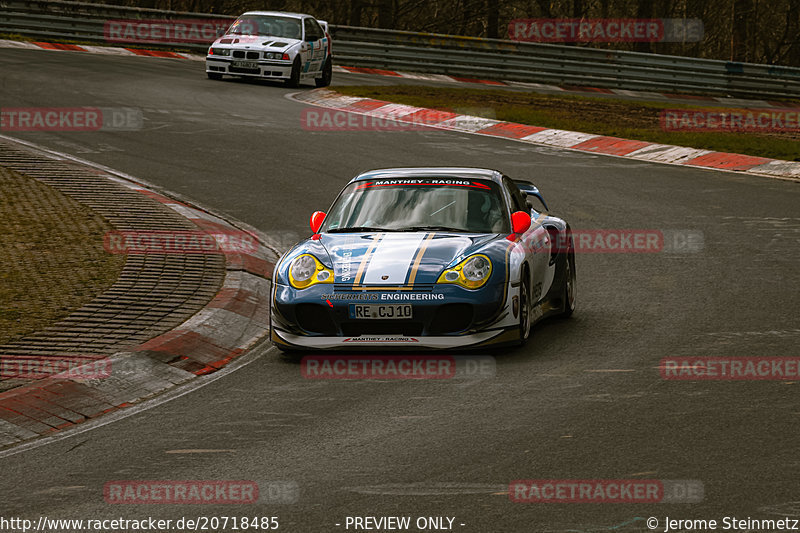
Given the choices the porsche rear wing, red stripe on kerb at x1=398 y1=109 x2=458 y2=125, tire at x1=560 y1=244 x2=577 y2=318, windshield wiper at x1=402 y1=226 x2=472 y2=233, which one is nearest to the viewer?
windshield wiper at x1=402 y1=226 x2=472 y2=233

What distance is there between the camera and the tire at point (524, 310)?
8555mm

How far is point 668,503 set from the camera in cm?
519

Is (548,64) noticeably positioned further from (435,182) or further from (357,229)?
(357,229)

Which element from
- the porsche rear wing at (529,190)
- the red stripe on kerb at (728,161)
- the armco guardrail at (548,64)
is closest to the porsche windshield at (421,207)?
the porsche rear wing at (529,190)

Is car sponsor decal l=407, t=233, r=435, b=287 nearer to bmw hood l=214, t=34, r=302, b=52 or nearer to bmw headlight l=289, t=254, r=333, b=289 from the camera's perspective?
bmw headlight l=289, t=254, r=333, b=289

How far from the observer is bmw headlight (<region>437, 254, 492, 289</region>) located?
27.3 ft

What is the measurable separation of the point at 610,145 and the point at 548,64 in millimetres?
12676

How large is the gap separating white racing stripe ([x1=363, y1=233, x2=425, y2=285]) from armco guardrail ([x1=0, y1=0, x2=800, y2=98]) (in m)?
23.6

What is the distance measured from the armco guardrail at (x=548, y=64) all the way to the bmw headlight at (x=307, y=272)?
78.0ft

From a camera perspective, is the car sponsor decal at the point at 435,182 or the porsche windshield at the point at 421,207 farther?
the car sponsor decal at the point at 435,182

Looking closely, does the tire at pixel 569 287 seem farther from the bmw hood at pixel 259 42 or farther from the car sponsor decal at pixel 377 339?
the bmw hood at pixel 259 42

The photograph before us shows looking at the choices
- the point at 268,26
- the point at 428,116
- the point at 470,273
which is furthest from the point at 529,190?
the point at 268,26

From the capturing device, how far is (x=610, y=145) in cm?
2002

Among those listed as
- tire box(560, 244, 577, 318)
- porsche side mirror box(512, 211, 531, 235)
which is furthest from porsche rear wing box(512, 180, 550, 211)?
porsche side mirror box(512, 211, 531, 235)
